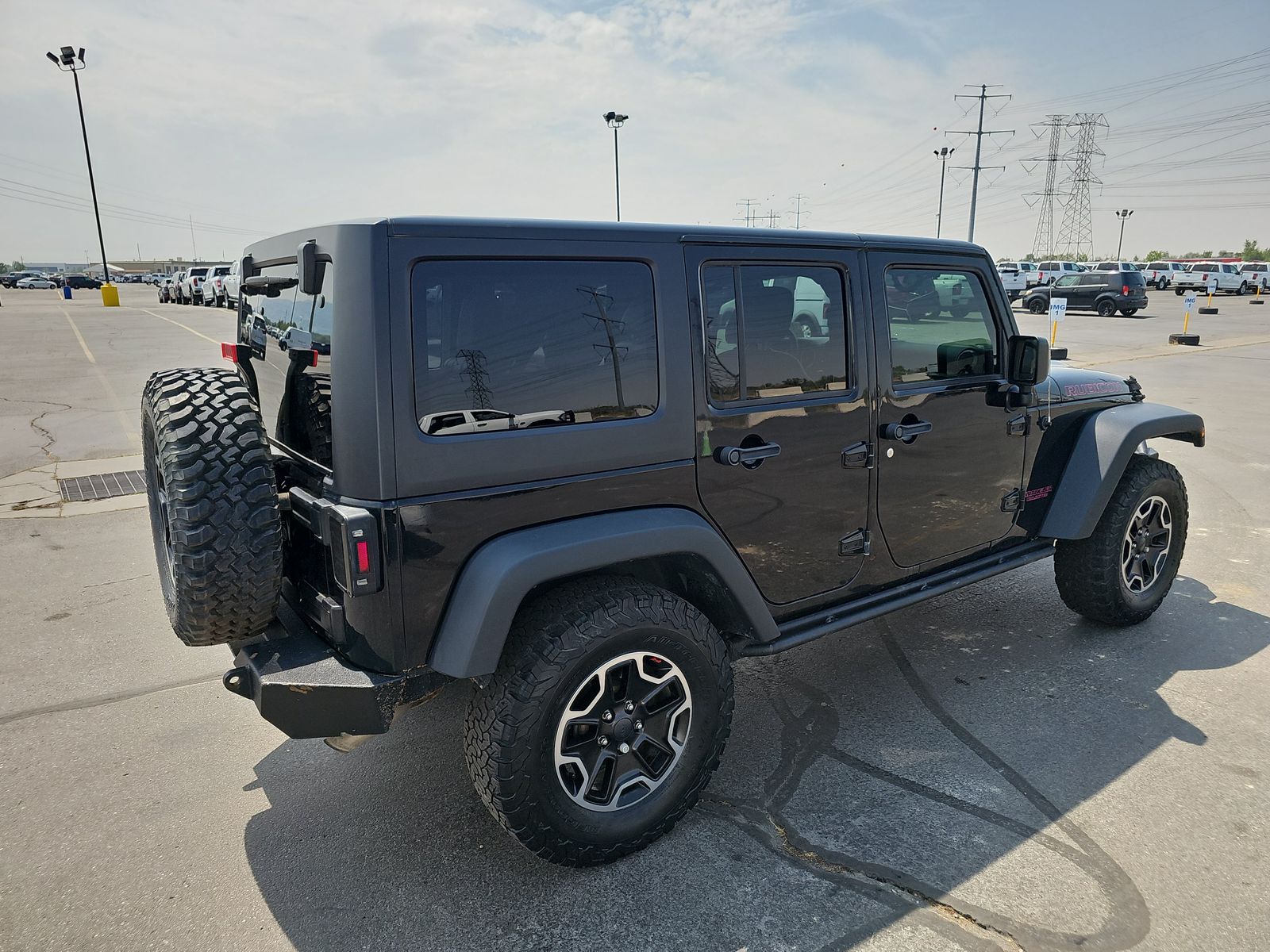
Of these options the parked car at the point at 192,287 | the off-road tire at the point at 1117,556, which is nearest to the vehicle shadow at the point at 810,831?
the off-road tire at the point at 1117,556

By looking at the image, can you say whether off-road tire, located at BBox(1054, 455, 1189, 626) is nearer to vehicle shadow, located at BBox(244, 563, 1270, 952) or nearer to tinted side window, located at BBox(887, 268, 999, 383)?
vehicle shadow, located at BBox(244, 563, 1270, 952)

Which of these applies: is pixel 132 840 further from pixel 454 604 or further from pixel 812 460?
pixel 812 460

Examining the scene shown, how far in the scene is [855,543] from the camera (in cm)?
323

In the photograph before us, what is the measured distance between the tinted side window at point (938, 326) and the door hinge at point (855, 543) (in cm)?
61

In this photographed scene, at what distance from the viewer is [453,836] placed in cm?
271

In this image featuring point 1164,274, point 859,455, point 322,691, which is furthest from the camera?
point 1164,274

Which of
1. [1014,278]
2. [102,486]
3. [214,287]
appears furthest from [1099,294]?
[214,287]

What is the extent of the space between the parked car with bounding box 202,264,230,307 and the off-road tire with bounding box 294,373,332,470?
121ft

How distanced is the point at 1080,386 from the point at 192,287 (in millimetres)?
43592

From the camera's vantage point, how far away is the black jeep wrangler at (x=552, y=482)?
224 cm

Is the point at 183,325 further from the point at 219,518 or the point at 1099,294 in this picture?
the point at 1099,294

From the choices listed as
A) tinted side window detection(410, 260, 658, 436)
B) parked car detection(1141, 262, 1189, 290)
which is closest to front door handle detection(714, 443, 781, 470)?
tinted side window detection(410, 260, 658, 436)

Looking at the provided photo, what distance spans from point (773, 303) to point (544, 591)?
1.31 meters

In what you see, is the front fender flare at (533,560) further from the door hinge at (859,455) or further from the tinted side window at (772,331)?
the door hinge at (859,455)
